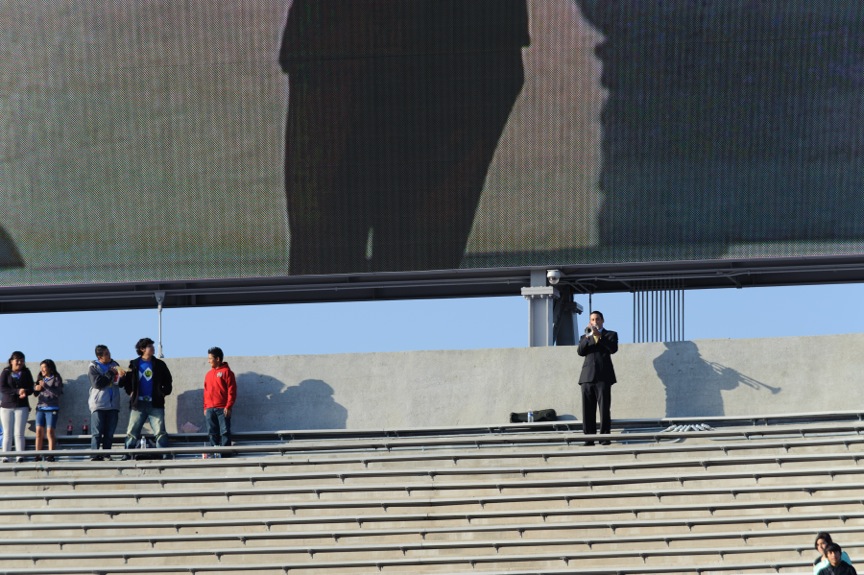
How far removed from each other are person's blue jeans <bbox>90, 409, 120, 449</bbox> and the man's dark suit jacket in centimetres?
415

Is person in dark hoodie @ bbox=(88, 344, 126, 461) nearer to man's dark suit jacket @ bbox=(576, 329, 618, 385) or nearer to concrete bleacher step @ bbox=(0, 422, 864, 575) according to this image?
concrete bleacher step @ bbox=(0, 422, 864, 575)

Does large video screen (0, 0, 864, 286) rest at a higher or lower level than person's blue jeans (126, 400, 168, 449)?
higher

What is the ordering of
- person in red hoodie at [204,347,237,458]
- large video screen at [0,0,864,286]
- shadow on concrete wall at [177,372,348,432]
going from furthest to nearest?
large video screen at [0,0,864,286]
shadow on concrete wall at [177,372,348,432]
person in red hoodie at [204,347,237,458]

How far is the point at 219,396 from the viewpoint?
13.1m

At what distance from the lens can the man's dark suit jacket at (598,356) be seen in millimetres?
12203

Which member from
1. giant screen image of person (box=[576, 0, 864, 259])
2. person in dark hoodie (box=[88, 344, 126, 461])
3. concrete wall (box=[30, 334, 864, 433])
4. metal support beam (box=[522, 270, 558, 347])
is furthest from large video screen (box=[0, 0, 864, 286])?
person in dark hoodie (box=[88, 344, 126, 461])

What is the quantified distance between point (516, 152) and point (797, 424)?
411 centimetres

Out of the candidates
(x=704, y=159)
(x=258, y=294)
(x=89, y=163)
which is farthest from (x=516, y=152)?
(x=89, y=163)

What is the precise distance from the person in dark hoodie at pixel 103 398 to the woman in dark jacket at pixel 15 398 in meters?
0.55

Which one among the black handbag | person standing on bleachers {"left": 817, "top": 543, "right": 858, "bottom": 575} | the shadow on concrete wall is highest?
the shadow on concrete wall

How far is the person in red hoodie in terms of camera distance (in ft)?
43.0

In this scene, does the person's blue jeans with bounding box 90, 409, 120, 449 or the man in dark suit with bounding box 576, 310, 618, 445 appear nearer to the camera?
the man in dark suit with bounding box 576, 310, 618, 445

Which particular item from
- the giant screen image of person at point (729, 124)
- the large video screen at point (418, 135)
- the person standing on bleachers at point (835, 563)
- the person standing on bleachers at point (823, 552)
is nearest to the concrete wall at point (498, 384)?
the large video screen at point (418, 135)

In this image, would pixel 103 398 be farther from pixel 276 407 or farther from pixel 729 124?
pixel 729 124
